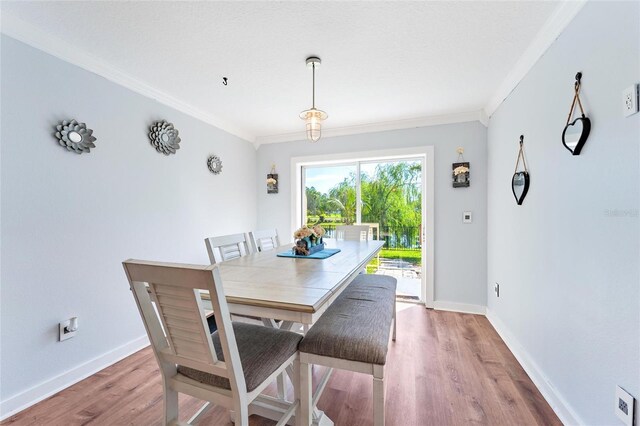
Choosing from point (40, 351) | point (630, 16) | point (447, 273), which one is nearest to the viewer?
point (630, 16)

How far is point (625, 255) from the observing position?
1.08m

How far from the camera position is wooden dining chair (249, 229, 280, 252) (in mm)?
2262

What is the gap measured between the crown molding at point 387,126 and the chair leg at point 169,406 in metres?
3.22

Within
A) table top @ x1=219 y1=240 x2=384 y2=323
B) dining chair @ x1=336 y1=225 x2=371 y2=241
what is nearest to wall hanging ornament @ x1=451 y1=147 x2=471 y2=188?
dining chair @ x1=336 y1=225 x2=371 y2=241

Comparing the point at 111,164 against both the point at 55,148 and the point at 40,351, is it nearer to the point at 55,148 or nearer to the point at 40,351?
the point at 55,148

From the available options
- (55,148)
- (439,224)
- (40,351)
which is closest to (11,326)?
(40,351)

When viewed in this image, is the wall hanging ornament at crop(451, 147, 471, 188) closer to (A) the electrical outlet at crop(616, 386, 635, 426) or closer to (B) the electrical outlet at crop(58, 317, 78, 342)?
(A) the electrical outlet at crop(616, 386, 635, 426)

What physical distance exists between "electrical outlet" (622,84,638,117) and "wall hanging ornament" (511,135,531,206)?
942 mm

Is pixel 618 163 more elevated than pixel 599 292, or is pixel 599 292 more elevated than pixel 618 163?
pixel 618 163

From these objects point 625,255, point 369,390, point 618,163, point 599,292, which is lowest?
point 369,390

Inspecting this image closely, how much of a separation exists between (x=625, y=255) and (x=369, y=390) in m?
1.49

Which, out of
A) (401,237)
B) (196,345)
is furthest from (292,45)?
(401,237)

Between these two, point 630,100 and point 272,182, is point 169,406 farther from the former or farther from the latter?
point 272,182

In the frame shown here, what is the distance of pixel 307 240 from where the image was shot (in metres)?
1.95
